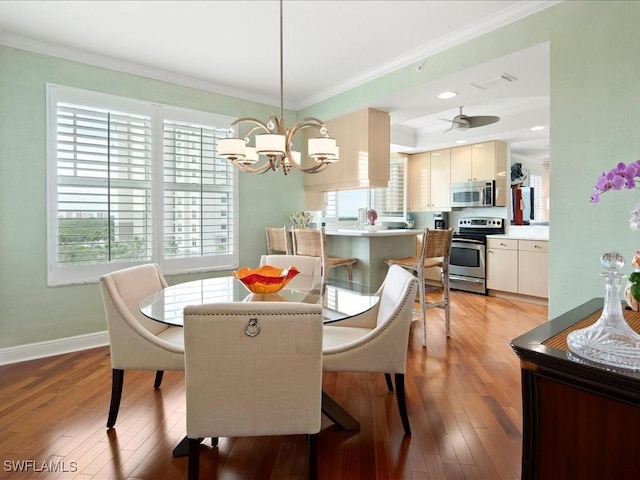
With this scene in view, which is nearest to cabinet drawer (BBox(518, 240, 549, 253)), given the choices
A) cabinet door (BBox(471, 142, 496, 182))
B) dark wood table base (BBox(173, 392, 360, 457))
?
cabinet door (BBox(471, 142, 496, 182))

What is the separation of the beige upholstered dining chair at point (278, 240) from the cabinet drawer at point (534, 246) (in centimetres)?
322

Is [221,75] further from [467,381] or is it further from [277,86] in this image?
[467,381]

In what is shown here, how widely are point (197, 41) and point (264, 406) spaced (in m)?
2.87

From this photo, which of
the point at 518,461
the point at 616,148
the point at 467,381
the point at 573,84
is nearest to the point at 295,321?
the point at 518,461

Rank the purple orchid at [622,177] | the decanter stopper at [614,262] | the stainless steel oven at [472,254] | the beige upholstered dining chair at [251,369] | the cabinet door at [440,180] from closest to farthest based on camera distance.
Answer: the decanter stopper at [614,262] → the purple orchid at [622,177] → the beige upholstered dining chair at [251,369] → the stainless steel oven at [472,254] → the cabinet door at [440,180]

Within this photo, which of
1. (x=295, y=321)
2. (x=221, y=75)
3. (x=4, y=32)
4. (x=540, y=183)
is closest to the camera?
(x=295, y=321)

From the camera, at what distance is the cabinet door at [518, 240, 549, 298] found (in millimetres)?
4801

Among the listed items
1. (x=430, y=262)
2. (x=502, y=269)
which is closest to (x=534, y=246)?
(x=502, y=269)

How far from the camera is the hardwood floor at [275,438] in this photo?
66.1 inches

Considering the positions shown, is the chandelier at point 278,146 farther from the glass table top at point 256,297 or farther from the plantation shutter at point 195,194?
the plantation shutter at point 195,194

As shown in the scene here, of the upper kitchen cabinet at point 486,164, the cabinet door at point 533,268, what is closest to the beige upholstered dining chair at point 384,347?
the cabinet door at point 533,268

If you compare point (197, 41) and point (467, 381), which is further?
point (197, 41)

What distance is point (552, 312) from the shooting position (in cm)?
247

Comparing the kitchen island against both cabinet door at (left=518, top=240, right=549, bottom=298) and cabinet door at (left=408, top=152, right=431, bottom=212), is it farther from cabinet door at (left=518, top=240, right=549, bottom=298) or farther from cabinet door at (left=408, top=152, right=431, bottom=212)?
cabinet door at (left=408, top=152, right=431, bottom=212)
